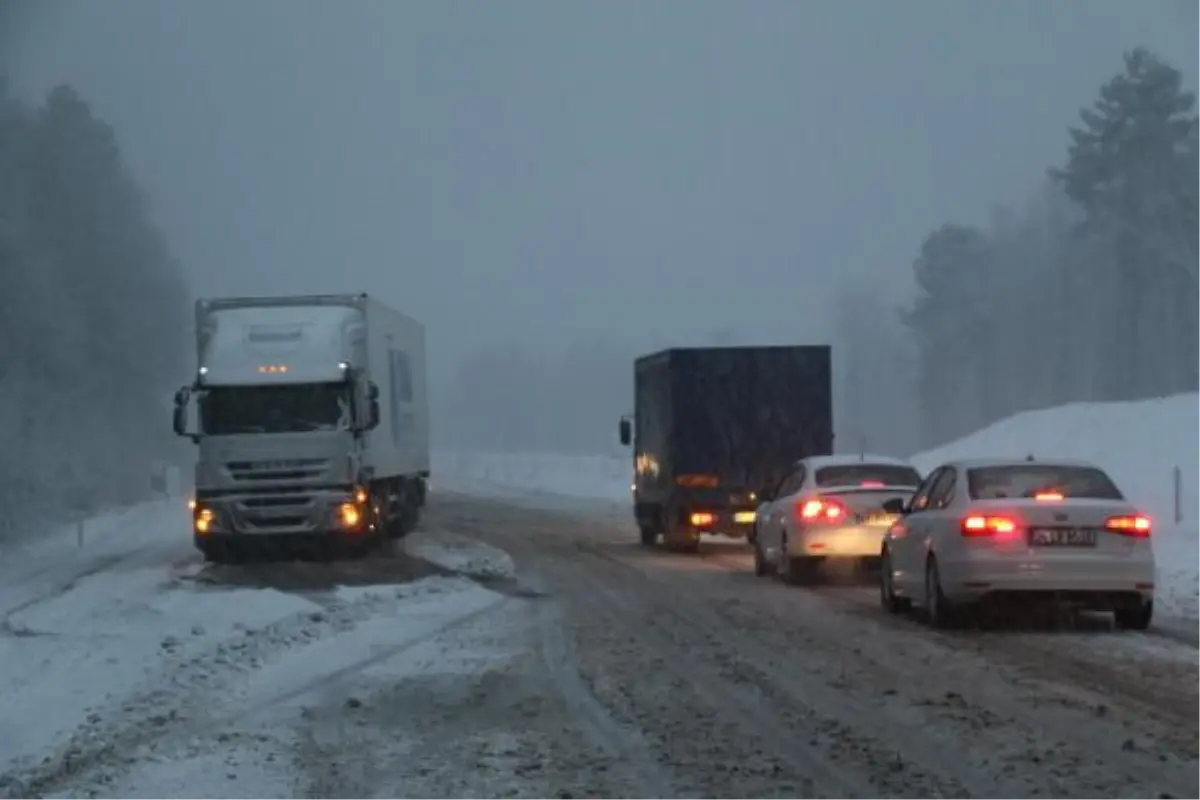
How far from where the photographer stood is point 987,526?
1596cm

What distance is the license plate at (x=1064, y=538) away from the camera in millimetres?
15844

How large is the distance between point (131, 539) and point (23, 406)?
28.4 meters

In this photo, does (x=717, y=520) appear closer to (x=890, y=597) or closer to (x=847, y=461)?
(x=847, y=461)

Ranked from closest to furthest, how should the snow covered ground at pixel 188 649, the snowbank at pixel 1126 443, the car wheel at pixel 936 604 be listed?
1. the snow covered ground at pixel 188 649
2. the car wheel at pixel 936 604
3. the snowbank at pixel 1126 443

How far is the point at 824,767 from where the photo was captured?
30.5 ft

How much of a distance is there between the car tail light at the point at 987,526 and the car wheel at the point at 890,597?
6.77 feet

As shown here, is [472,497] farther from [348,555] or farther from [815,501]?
[815,501]

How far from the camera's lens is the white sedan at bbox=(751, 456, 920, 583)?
21641 mm

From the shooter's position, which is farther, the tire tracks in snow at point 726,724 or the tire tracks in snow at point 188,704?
the tire tracks in snow at point 188,704

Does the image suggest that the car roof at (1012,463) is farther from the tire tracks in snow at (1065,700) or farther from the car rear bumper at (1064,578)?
the tire tracks in snow at (1065,700)

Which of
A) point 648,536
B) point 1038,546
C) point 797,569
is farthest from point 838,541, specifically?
point 648,536

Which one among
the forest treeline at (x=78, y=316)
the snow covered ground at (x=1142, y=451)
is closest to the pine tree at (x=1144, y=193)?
the snow covered ground at (x=1142, y=451)

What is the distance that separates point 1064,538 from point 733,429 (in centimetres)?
1376

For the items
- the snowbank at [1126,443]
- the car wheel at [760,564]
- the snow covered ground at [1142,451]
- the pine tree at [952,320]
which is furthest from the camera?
the pine tree at [952,320]
